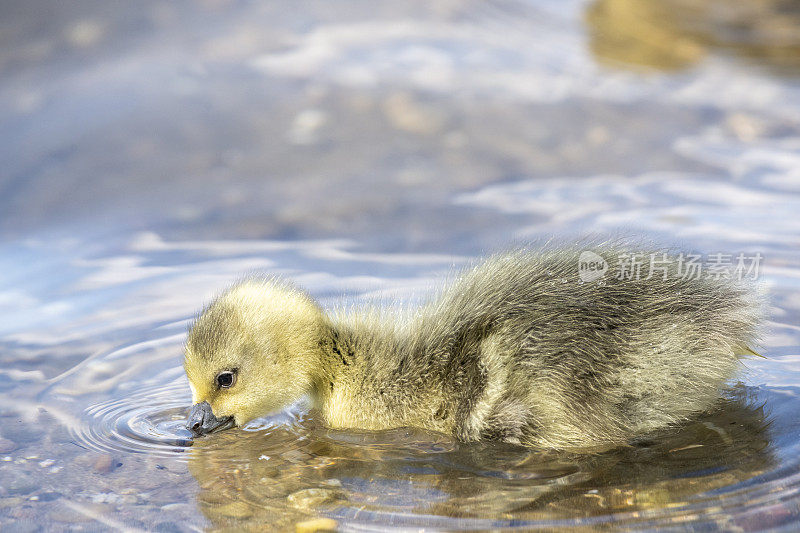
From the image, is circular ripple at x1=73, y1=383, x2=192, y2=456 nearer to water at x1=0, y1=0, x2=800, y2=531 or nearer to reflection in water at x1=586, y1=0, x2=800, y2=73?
water at x1=0, y1=0, x2=800, y2=531

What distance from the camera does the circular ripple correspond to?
240cm

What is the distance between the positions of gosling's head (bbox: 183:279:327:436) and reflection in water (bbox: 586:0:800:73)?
2904 millimetres

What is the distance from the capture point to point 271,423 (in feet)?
8.48

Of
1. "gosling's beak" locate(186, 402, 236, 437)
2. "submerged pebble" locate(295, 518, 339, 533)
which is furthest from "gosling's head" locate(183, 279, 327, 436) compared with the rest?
"submerged pebble" locate(295, 518, 339, 533)

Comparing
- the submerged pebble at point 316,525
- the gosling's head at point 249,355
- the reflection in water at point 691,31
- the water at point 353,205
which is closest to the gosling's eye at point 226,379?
the gosling's head at point 249,355

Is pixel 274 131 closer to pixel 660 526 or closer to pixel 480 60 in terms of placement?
pixel 480 60

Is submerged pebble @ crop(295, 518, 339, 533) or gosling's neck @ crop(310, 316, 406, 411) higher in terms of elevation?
gosling's neck @ crop(310, 316, 406, 411)

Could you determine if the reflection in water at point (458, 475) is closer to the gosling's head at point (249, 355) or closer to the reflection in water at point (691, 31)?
the gosling's head at point (249, 355)

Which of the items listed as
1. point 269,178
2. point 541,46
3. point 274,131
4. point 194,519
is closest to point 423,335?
point 194,519

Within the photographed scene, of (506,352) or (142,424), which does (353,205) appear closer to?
(142,424)

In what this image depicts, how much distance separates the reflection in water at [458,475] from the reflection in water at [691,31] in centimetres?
290

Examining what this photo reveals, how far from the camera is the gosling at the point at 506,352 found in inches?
89.3

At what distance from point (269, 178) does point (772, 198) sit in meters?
1.85

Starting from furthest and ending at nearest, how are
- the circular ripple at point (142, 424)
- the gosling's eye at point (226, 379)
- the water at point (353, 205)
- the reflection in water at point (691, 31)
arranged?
the reflection in water at point (691, 31) < the gosling's eye at point (226, 379) < the circular ripple at point (142, 424) < the water at point (353, 205)
